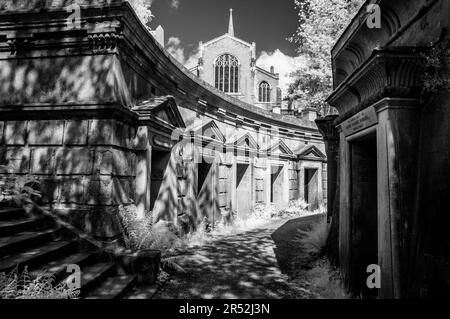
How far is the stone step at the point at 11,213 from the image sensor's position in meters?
4.12

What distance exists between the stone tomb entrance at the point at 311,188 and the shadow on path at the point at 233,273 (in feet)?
24.0

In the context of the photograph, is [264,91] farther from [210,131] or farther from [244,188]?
[210,131]

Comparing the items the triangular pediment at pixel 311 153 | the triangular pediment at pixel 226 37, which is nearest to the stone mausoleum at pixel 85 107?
the triangular pediment at pixel 311 153

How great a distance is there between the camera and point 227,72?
118 feet

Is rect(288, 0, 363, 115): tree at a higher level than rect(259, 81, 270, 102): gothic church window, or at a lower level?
lower

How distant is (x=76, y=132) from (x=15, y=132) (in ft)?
3.88

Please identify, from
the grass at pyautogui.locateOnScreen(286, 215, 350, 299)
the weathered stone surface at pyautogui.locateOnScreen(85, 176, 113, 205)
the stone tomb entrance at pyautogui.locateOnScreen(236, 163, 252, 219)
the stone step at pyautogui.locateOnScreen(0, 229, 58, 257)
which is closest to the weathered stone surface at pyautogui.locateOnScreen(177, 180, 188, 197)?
the weathered stone surface at pyautogui.locateOnScreen(85, 176, 113, 205)

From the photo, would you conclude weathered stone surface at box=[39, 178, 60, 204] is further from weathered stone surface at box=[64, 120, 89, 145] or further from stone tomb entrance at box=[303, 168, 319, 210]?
stone tomb entrance at box=[303, 168, 319, 210]

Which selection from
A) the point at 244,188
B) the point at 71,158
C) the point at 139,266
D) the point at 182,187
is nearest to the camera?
the point at 139,266

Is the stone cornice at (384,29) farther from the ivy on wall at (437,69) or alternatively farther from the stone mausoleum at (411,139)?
the ivy on wall at (437,69)

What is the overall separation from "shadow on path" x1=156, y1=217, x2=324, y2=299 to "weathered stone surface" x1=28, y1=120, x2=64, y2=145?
313 centimetres

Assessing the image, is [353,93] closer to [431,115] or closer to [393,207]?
[431,115]

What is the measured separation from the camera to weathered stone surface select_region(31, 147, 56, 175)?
4.81 m

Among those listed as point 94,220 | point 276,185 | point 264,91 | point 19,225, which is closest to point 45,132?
point 19,225
